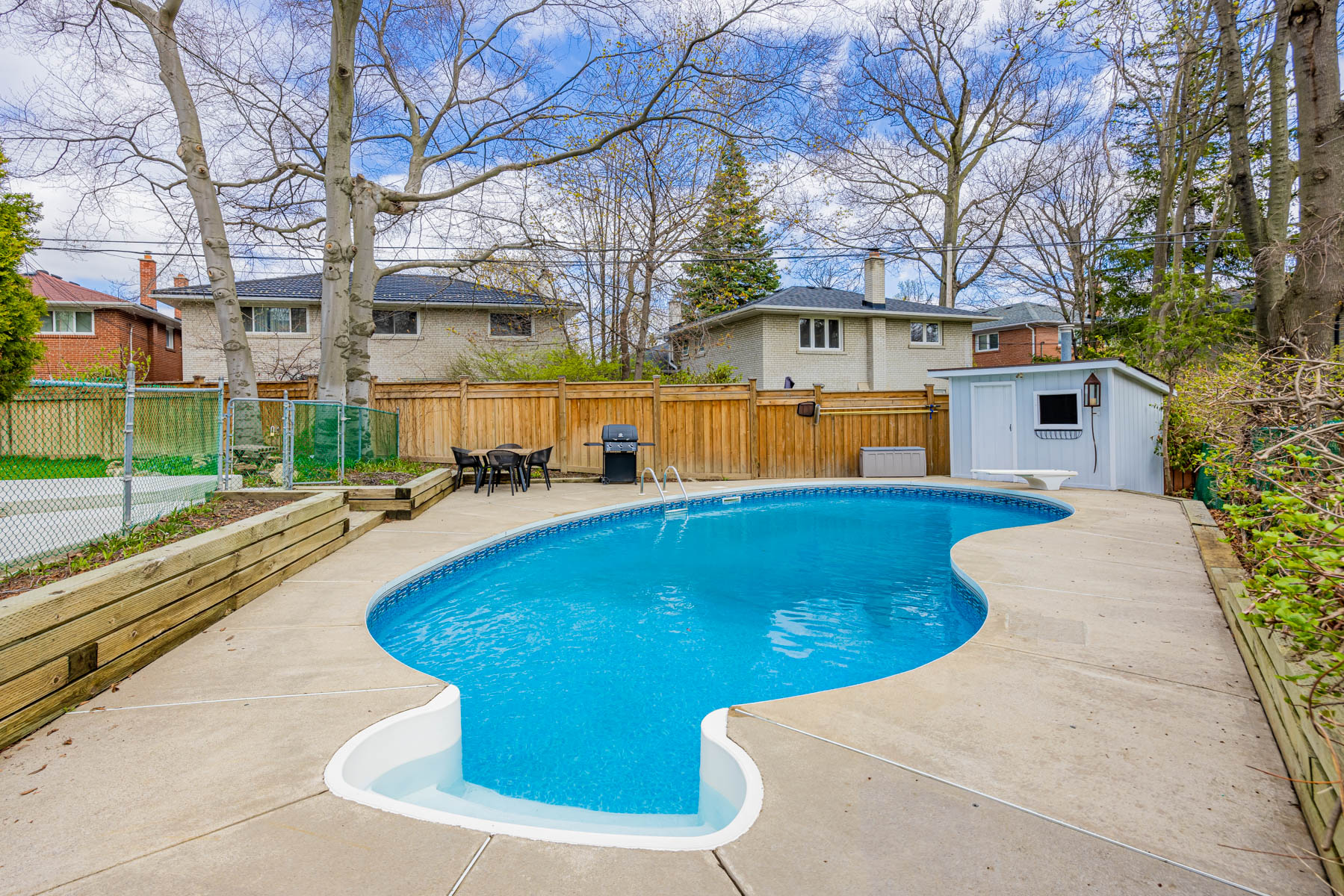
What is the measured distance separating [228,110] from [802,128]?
9.47 metres

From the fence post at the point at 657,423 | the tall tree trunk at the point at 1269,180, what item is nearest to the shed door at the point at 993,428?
the tall tree trunk at the point at 1269,180

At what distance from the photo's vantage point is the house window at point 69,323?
58.7ft

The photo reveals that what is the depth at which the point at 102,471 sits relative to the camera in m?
6.36

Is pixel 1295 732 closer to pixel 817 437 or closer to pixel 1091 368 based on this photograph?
pixel 1091 368

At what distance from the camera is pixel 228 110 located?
10.5 meters

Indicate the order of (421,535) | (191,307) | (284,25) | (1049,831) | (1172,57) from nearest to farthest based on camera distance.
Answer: (1049,831)
(421,535)
(284,25)
(1172,57)
(191,307)

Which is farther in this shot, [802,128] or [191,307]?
[191,307]

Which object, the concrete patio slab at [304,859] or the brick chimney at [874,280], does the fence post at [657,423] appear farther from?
the concrete patio slab at [304,859]

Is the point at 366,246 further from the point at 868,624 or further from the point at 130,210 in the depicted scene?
the point at 868,624

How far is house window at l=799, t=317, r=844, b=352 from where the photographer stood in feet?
61.6

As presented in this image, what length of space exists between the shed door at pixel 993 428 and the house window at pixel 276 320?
16.3 meters

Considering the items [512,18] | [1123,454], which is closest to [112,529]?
[512,18]

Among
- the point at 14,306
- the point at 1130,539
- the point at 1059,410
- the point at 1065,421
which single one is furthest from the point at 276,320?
the point at 1130,539

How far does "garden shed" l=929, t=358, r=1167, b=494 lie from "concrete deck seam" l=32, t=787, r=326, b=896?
11.7 meters
